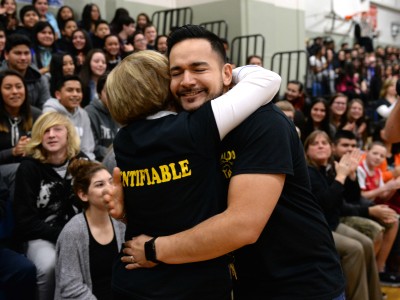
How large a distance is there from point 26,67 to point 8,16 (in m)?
1.63

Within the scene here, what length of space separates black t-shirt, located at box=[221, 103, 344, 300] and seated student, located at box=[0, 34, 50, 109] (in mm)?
3666

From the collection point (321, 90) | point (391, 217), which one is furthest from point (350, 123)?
point (321, 90)

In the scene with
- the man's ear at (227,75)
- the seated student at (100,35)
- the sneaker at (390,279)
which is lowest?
the sneaker at (390,279)

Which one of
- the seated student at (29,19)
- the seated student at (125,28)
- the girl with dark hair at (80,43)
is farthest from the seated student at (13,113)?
the seated student at (125,28)

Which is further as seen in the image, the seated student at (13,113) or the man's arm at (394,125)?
the seated student at (13,113)

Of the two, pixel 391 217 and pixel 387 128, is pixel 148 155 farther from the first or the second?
pixel 391 217

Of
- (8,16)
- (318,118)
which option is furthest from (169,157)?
(8,16)

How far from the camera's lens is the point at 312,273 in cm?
142

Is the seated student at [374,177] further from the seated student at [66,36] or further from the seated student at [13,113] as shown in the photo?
the seated student at [66,36]

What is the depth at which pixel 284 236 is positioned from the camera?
1427mm

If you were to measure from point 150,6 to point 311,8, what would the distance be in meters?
5.71

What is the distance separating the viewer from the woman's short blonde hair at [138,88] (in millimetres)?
1432

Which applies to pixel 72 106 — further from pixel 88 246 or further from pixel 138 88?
pixel 138 88

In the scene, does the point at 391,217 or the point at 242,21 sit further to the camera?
the point at 242,21
